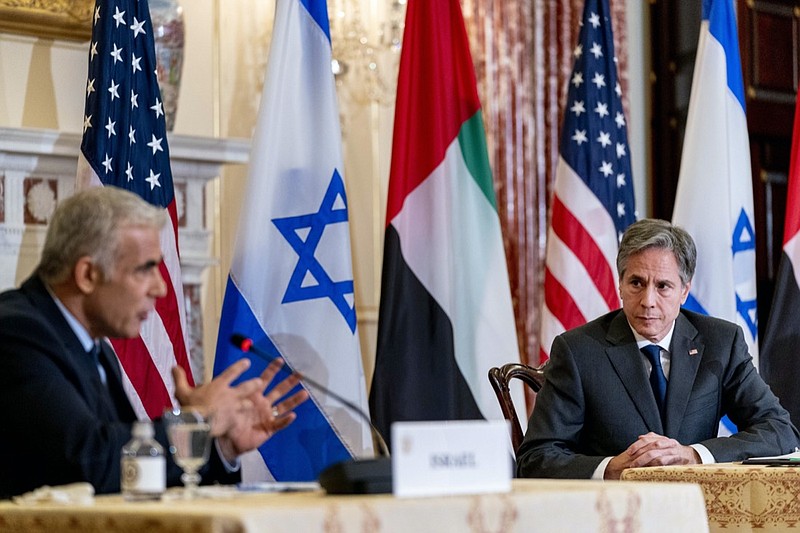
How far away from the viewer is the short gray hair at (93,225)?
2.57m

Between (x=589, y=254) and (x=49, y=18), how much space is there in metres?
2.40

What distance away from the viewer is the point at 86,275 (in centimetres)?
259

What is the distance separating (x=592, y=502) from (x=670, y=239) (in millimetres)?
1786

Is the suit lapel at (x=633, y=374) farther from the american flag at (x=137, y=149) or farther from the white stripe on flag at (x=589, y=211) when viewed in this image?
the white stripe on flag at (x=589, y=211)

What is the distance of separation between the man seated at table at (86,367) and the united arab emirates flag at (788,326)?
3558 millimetres

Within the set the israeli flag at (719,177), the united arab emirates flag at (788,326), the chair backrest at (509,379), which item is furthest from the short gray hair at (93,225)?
the united arab emirates flag at (788,326)

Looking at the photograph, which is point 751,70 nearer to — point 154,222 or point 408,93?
point 408,93

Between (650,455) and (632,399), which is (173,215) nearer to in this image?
(632,399)

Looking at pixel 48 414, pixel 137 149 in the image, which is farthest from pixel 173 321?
pixel 48 414

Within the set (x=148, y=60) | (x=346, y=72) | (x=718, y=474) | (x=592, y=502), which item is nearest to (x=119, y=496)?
(x=592, y=502)

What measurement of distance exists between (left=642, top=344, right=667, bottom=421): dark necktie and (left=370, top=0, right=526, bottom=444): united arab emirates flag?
1.32m

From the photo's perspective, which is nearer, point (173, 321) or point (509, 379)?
point (509, 379)

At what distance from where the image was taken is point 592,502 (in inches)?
91.3

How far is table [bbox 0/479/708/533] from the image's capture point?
189 cm
